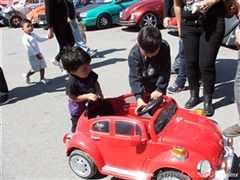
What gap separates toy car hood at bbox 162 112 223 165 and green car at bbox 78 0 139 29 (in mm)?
8814

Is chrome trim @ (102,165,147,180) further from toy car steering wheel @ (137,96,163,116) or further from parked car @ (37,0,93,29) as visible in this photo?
parked car @ (37,0,93,29)

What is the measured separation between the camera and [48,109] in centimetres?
470

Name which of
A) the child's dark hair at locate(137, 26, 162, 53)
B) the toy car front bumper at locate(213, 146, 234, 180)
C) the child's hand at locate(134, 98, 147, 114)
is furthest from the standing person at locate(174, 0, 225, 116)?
the toy car front bumper at locate(213, 146, 234, 180)

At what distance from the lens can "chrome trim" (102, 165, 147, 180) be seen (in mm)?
2594

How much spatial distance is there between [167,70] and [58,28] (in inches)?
130

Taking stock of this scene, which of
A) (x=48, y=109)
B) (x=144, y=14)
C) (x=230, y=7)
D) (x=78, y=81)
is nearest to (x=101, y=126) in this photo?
(x=78, y=81)

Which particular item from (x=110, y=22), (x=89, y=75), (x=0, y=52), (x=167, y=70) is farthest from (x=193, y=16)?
(x=110, y=22)

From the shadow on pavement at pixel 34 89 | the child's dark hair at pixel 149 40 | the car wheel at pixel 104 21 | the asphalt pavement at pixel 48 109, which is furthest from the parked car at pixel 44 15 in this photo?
the child's dark hair at pixel 149 40

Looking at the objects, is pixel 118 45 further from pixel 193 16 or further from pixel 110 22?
pixel 193 16

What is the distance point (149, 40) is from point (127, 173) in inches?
50.4

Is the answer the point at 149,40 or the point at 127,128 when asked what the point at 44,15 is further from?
the point at 127,128

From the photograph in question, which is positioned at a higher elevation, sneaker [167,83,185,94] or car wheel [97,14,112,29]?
car wheel [97,14,112,29]

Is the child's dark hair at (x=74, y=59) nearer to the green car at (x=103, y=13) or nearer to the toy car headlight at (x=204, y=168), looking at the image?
the toy car headlight at (x=204, y=168)

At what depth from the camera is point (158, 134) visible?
8.29 feet
